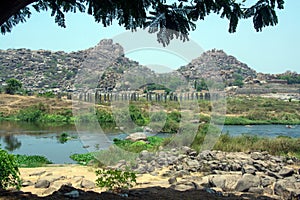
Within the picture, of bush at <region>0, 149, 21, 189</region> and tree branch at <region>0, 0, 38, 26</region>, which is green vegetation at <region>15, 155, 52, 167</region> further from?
tree branch at <region>0, 0, 38, 26</region>

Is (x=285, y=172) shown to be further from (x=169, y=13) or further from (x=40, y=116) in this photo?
(x=40, y=116)

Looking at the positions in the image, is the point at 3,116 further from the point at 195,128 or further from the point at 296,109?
the point at 296,109


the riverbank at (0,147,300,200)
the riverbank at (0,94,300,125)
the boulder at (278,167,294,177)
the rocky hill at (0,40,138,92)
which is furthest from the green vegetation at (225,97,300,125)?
the rocky hill at (0,40,138,92)

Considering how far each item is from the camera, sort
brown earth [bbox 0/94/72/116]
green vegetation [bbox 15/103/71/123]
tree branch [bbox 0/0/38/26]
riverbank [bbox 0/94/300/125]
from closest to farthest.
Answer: tree branch [bbox 0/0/38/26], riverbank [bbox 0/94/300/125], green vegetation [bbox 15/103/71/123], brown earth [bbox 0/94/72/116]

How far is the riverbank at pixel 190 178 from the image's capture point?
5922mm

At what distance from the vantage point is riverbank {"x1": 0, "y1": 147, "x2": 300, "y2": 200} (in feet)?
19.4

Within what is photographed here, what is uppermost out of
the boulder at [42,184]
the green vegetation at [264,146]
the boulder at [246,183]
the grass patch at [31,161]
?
the boulder at [246,183]

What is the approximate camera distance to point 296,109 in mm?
42281

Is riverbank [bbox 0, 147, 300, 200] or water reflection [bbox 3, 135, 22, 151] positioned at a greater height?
riverbank [bbox 0, 147, 300, 200]

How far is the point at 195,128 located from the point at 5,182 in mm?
12169

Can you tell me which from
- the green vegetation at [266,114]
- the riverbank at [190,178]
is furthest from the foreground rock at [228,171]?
the green vegetation at [266,114]

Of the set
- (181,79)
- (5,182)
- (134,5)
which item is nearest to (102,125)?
(181,79)

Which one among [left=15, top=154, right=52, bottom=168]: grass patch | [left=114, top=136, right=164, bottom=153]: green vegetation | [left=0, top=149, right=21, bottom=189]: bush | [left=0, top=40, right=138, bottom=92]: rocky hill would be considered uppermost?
[left=0, top=40, right=138, bottom=92]: rocky hill

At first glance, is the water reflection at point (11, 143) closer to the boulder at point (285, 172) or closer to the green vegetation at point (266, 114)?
the boulder at point (285, 172)
